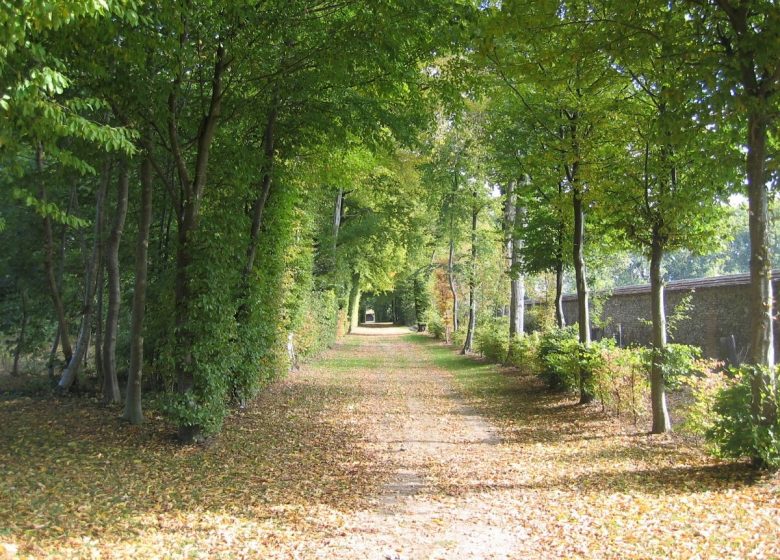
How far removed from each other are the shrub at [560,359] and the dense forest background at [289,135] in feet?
1.24

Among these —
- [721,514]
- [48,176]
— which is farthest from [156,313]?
[721,514]

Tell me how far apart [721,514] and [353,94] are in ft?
25.1

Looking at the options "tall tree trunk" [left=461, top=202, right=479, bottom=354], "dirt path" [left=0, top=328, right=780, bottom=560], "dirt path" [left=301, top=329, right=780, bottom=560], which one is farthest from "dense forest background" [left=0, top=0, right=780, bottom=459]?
"tall tree trunk" [left=461, top=202, right=479, bottom=354]

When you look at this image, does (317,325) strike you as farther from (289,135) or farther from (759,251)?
(759,251)

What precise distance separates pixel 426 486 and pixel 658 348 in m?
4.35

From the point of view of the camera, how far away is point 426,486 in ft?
20.0

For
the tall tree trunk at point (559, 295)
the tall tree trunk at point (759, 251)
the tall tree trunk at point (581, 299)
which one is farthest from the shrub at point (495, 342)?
the tall tree trunk at point (759, 251)

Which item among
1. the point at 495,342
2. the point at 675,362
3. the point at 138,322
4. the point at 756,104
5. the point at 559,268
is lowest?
the point at 495,342

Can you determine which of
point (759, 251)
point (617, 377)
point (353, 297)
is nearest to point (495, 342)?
point (617, 377)

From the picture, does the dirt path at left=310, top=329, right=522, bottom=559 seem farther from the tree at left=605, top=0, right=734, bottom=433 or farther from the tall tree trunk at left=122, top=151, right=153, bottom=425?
the tall tree trunk at left=122, top=151, right=153, bottom=425

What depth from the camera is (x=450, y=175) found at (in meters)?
20.9

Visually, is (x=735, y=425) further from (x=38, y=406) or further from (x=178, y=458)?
(x=38, y=406)

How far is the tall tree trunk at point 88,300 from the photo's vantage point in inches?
396

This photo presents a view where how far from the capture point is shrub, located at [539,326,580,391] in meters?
10.9
